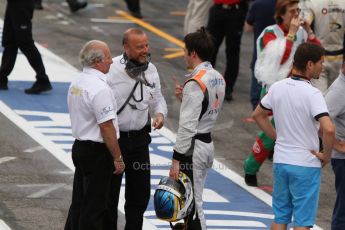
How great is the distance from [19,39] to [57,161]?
3.00 meters

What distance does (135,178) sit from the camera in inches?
385

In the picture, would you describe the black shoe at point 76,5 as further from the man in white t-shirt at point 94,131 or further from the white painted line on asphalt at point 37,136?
the man in white t-shirt at point 94,131

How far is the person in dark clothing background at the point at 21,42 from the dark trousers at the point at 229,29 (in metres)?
2.55

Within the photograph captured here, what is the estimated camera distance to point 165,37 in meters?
19.9

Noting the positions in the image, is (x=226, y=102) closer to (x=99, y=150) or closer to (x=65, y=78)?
(x=65, y=78)

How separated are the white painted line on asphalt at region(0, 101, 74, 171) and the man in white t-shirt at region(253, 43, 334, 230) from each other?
389 centimetres

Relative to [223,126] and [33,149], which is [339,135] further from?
[223,126]

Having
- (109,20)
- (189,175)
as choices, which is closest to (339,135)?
(189,175)

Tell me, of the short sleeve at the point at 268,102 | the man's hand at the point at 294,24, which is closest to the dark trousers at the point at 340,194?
the short sleeve at the point at 268,102

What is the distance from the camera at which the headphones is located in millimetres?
9570

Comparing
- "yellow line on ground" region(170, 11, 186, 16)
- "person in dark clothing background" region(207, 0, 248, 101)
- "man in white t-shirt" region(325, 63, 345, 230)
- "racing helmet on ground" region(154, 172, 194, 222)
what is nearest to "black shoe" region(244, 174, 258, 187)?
"man in white t-shirt" region(325, 63, 345, 230)

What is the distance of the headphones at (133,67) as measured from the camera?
31.4 feet

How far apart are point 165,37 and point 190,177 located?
1029cm

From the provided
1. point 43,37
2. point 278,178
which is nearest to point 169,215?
point 278,178
